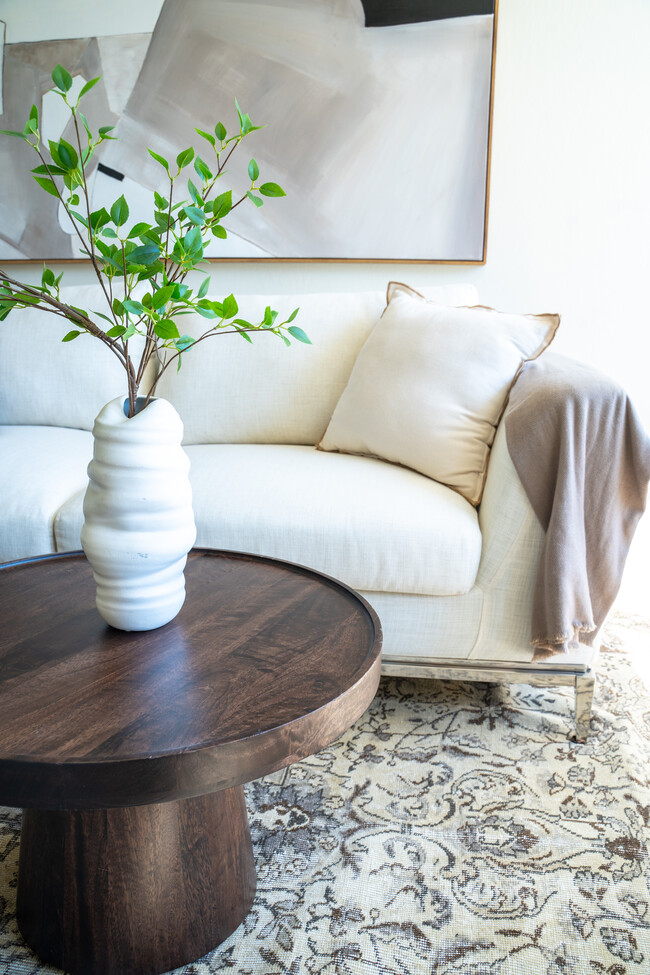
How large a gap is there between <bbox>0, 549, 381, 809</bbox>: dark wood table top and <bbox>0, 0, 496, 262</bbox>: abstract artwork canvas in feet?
5.25

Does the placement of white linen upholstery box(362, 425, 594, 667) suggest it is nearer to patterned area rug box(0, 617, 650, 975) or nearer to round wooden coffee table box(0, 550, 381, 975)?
patterned area rug box(0, 617, 650, 975)

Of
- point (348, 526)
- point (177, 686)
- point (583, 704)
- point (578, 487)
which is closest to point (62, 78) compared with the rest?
point (177, 686)

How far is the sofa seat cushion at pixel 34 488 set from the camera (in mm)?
1518

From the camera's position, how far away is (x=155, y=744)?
2.20 ft

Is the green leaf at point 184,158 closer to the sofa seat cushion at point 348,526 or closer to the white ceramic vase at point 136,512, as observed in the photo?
the white ceramic vase at point 136,512

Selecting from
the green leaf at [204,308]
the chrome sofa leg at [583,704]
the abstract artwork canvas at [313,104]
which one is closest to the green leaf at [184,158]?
the green leaf at [204,308]

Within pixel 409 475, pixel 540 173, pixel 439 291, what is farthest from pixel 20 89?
pixel 409 475

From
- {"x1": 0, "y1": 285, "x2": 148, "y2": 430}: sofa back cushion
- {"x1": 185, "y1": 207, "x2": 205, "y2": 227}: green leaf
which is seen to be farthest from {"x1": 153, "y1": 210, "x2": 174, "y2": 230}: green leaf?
{"x1": 0, "y1": 285, "x2": 148, "y2": 430}: sofa back cushion

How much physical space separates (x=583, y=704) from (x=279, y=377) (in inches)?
46.5

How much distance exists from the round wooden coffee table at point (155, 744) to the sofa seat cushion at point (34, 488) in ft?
1.64

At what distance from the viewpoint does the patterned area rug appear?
898 mm

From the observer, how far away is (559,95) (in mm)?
2174

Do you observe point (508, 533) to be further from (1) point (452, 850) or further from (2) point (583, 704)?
(1) point (452, 850)

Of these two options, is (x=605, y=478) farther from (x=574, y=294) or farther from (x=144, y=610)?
(x=574, y=294)
